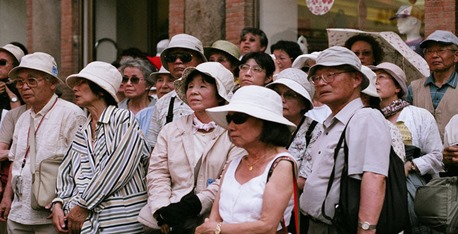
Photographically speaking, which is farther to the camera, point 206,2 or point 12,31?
point 12,31

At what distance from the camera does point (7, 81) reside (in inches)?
393

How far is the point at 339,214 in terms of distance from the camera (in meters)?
5.81

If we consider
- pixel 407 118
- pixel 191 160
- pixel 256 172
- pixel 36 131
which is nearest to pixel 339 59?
pixel 256 172

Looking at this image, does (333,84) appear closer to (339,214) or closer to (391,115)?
(339,214)

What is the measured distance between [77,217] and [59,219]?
0.23 meters

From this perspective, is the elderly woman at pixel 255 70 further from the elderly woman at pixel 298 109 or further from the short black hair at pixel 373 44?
the short black hair at pixel 373 44

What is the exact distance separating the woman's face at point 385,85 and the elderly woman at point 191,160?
141cm

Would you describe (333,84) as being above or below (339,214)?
above

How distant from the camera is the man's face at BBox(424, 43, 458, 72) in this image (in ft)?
27.4

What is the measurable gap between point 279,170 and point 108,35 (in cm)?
1206

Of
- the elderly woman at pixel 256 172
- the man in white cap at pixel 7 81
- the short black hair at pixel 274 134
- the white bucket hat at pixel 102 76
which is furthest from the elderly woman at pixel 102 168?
the man in white cap at pixel 7 81

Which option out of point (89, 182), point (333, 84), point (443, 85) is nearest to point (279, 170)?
point (333, 84)

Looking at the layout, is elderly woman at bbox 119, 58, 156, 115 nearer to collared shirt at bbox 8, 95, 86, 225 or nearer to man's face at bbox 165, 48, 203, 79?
man's face at bbox 165, 48, 203, 79

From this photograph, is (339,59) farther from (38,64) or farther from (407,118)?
(38,64)
